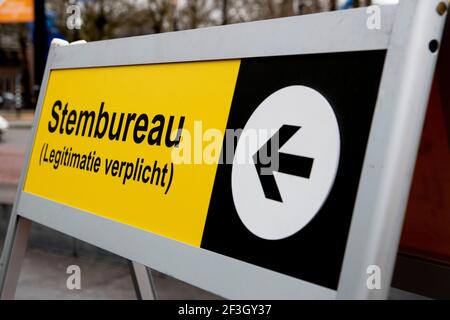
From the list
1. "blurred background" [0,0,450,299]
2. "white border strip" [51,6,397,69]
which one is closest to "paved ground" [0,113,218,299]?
"blurred background" [0,0,450,299]

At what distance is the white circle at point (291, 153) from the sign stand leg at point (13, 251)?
39.3 inches

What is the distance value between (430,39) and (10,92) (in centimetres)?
4334

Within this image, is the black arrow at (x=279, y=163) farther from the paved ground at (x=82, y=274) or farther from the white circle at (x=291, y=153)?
the paved ground at (x=82, y=274)

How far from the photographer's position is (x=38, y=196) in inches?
73.5

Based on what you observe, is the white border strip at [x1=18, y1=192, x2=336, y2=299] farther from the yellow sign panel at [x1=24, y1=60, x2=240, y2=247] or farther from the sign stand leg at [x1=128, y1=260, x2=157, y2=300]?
the sign stand leg at [x1=128, y1=260, x2=157, y2=300]

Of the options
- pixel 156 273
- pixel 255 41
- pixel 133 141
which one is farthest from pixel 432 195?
pixel 156 273

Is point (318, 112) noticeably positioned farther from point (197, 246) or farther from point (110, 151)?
point (110, 151)

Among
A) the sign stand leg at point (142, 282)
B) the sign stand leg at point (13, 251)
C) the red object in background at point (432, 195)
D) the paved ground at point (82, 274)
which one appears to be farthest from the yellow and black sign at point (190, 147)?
the paved ground at point (82, 274)

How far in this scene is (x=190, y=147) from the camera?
139 centimetres

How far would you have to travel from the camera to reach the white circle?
1102 mm

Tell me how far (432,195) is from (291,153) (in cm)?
52

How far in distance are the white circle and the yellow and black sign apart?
0.04ft

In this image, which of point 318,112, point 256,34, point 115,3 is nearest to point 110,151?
point 256,34

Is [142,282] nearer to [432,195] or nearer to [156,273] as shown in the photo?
[432,195]
